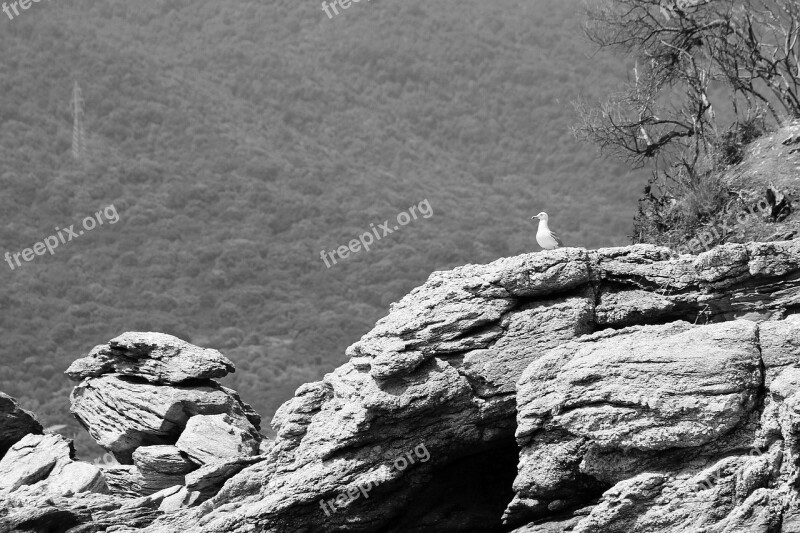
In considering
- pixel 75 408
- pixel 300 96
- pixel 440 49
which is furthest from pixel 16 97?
pixel 75 408

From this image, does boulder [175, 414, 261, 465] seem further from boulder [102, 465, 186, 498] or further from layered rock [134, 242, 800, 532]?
layered rock [134, 242, 800, 532]

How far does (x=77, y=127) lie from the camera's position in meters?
93.4

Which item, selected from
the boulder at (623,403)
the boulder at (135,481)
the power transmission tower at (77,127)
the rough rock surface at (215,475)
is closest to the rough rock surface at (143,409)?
the boulder at (135,481)

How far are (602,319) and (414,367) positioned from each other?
2.73 meters

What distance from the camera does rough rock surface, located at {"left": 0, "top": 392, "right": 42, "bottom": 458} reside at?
2219 centimetres

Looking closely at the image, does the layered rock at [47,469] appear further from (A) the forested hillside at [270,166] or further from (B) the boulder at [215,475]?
(A) the forested hillside at [270,166]

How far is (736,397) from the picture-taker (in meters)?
14.0

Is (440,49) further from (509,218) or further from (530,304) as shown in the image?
(530,304)

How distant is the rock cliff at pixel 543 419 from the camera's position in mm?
13992

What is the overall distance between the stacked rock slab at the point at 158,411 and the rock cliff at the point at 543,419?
1.54 ft

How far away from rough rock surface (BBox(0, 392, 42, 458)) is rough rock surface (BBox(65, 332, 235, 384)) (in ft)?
5.10

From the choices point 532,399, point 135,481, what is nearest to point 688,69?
point 532,399

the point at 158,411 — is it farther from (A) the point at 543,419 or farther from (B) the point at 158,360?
(A) the point at 543,419

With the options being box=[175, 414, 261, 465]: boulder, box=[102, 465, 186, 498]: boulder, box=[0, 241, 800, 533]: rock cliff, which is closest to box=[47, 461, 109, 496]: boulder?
box=[102, 465, 186, 498]: boulder
